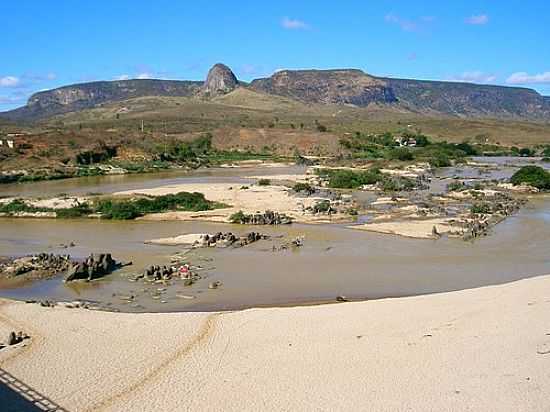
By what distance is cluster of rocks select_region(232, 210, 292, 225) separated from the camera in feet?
110

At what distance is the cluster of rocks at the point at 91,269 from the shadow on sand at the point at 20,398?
9.09m

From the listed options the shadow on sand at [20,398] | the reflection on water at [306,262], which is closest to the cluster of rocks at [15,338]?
the shadow on sand at [20,398]

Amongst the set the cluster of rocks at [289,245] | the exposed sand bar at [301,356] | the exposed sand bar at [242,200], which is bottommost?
the cluster of rocks at [289,245]

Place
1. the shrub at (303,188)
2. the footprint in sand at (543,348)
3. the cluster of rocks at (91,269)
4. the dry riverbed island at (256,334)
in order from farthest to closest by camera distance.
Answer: the shrub at (303,188)
the cluster of rocks at (91,269)
the footprint in sand at (543,348)
the dry riverbed island at (256,334)

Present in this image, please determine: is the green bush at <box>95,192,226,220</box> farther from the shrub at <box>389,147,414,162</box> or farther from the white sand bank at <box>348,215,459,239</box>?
the shrub at <box>389,147,414,162</box>

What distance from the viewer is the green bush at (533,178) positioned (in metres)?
48.5

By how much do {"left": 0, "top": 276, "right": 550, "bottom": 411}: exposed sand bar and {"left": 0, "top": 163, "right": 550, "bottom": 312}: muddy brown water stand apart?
2.35 m

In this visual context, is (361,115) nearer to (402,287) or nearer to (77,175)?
(77,175)

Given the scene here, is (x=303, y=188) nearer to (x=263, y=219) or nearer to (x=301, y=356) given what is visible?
(x=263, y=219)

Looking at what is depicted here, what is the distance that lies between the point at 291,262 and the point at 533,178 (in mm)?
30992

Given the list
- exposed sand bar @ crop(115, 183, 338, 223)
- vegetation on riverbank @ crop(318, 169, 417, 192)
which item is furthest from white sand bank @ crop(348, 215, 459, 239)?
vegetation on riverbank @ crop(318, 169, 417, 192)

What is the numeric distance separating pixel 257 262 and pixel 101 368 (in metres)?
11.5

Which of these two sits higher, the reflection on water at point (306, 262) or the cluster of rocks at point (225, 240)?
the cluster of rocks at point (225, 240)

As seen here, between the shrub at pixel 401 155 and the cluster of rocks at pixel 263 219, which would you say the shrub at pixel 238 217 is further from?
the shrub at pixel 401 155
